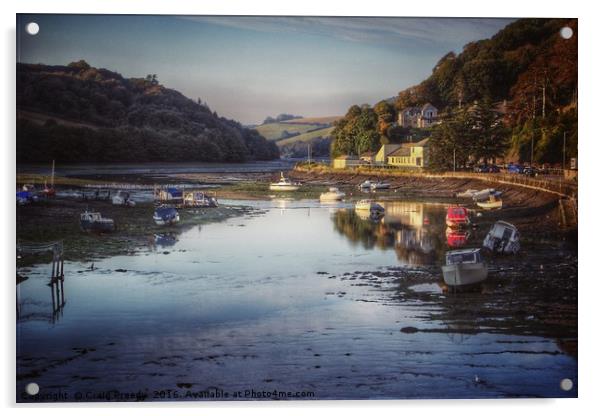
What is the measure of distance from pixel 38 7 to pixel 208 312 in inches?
108

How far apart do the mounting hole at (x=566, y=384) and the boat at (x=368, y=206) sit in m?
2.00

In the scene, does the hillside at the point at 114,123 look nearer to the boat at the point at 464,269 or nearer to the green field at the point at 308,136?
the green field at the point at 308,136

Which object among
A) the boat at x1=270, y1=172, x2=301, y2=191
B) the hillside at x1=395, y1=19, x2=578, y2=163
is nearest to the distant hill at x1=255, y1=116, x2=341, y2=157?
the boat at x1=270, y1=172, x2=301, y2=191

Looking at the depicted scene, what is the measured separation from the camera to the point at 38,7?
5121 mm

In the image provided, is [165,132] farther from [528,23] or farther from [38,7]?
[528,23]

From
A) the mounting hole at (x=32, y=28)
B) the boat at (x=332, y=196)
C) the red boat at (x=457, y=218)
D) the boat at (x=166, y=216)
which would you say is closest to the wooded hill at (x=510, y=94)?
the boat at (x=332, y=196)

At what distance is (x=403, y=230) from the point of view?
18.6 feet

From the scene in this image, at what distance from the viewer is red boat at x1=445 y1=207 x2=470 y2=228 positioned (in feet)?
18.5

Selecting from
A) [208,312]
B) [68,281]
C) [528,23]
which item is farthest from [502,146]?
[68,281]

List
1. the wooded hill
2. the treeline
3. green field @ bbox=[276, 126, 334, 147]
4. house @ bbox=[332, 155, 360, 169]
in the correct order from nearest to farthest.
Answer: the wooded hill < the treeline < green field @ bbox=[276, 126, 334, 147] < house @ bbox=[332, 155, 360, 169]

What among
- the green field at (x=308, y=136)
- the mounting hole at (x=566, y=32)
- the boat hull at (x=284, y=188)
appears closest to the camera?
the mounting hole at (x=566, y=32)

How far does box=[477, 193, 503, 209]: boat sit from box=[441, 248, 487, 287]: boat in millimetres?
487

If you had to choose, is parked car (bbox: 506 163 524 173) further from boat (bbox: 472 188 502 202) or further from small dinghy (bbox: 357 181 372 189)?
small dinghy (bbox: 357 181 372 189)

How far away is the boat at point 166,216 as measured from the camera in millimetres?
5558
